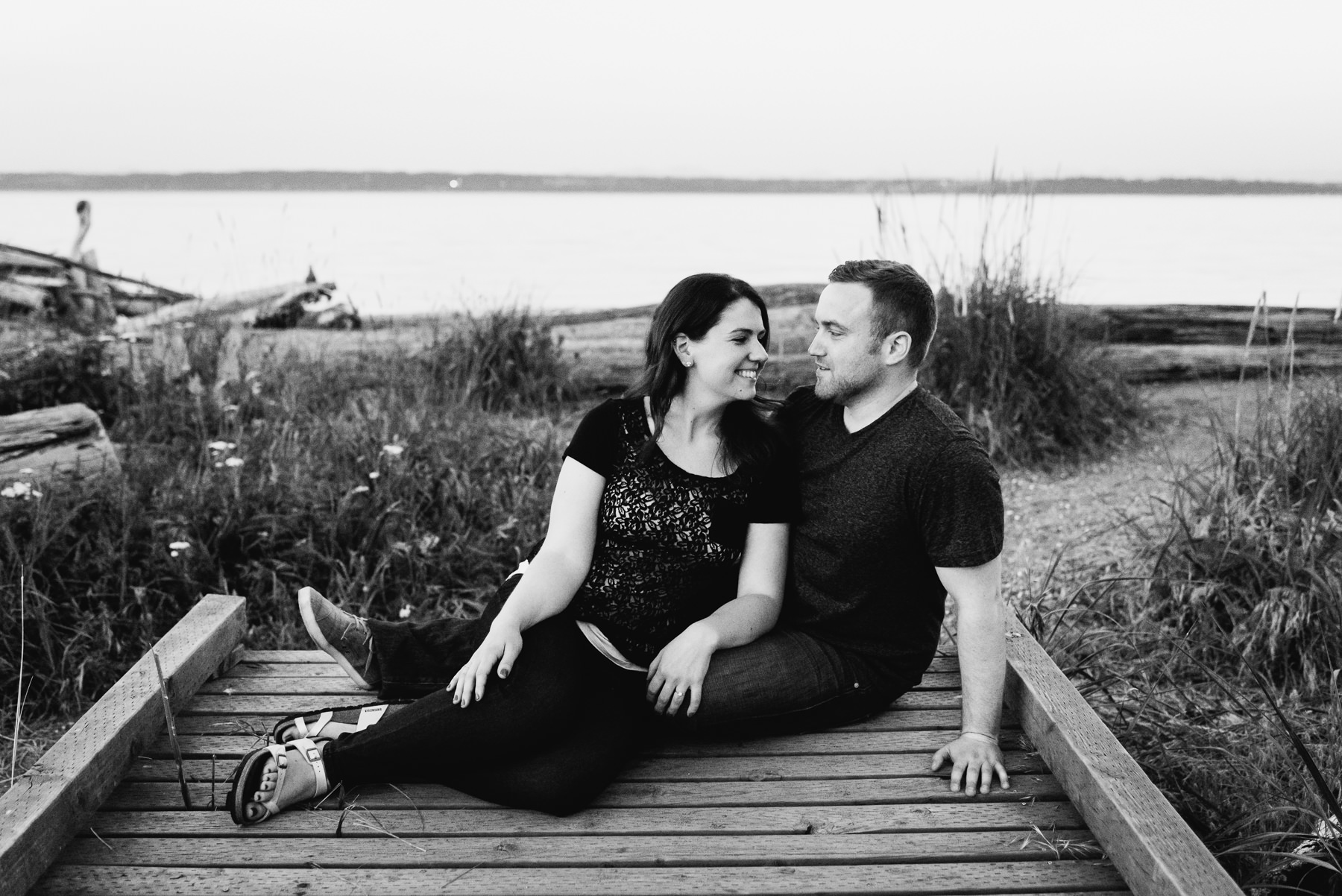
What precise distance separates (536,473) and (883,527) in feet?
8.79

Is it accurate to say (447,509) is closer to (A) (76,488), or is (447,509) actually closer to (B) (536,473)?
(B) (536,473)

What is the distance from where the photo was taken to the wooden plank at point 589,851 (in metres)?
2.23

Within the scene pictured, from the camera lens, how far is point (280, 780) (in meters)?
2.37

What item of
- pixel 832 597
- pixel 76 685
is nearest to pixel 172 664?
pixel 76 685

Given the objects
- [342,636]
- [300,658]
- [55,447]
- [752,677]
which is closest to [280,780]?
[342,636]

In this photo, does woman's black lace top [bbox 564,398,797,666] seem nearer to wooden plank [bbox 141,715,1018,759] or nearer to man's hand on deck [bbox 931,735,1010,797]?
wooden plank [bbox 141,715,1018,759]

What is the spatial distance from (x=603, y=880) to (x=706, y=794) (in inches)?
15.8

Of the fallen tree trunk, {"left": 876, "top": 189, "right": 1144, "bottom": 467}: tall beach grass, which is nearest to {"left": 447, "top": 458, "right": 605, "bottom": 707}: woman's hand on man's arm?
{"left": 876, "top": 189, "right": 1144, "bottom": 467}: tall beach grass

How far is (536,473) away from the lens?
202 inches

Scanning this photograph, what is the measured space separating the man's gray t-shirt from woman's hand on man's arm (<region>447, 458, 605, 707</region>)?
1.72ft

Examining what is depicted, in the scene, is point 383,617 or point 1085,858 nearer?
point 1085,858

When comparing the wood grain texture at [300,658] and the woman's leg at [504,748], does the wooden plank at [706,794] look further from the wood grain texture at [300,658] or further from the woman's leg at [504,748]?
the wood grain texture at [300,658]

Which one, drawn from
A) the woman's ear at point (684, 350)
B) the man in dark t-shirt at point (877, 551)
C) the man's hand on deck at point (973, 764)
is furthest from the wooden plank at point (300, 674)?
the woman's ear at point (684, 350)

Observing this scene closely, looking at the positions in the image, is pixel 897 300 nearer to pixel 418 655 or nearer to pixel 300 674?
pixel 418 655
